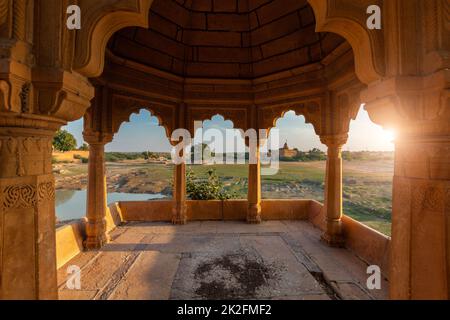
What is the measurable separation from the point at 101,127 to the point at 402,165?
545cm

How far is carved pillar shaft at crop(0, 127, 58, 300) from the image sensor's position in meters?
1.50

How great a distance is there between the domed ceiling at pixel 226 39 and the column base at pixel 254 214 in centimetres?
386

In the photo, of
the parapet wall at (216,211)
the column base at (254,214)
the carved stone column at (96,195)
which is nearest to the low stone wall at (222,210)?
the parapet wall at (216,211)

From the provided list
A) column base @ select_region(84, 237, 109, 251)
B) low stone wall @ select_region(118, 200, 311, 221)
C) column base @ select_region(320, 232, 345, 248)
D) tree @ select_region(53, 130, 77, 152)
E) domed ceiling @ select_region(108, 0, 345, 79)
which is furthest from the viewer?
tree @ select_region(53, 130, 77, 152)

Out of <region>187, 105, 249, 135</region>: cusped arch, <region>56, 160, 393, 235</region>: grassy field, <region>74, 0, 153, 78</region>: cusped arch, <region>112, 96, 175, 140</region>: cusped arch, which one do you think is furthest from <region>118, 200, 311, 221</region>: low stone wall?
<region>56, 160, 393, 235</region>: grassy field

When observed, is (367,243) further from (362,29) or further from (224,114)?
(224,114)

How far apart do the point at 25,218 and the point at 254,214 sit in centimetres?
579

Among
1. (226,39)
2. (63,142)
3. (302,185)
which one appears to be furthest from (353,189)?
(63,142)

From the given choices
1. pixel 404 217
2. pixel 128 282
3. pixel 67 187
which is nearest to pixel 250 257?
pixel 128 282

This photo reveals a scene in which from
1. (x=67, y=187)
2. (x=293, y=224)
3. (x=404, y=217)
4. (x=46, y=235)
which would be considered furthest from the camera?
(x=67, y=187)

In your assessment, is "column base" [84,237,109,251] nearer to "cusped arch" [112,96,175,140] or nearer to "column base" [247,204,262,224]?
"cusped arch" [112,96,175,140]

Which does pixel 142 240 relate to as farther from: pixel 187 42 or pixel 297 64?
pixel 297 64

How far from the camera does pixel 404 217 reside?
180 cm

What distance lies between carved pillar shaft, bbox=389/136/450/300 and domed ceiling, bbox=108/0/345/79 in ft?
13.0
